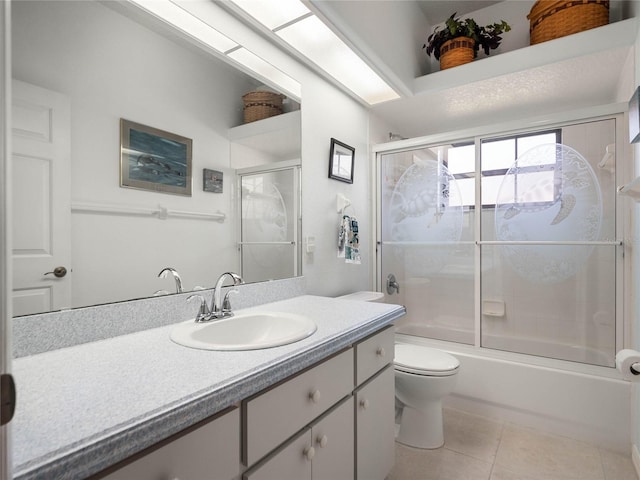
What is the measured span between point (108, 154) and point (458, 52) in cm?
225

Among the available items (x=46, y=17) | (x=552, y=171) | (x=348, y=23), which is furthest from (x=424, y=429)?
(x=46, y=17)

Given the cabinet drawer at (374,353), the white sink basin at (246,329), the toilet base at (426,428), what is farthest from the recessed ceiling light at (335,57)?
the toilet base at (426,428)

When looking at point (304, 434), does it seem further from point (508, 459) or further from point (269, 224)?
point (508, 459)

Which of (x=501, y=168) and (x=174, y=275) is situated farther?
(x=501, y=168)

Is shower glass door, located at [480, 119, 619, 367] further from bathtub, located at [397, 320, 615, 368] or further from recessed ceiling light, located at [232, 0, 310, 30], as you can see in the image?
recessed ceiling light, located at [232, 0, 310, 30]

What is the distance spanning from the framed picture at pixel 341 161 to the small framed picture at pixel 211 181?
0.87 meters

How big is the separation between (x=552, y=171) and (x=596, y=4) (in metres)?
0.91

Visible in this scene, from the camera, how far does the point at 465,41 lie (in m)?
2.33

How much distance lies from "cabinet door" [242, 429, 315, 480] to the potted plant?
2.42 meters

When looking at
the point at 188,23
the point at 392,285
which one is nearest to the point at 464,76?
the point at 392,285

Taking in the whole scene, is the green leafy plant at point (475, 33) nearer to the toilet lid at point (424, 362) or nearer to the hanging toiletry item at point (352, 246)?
the hanging toiletry item at point (352, 246)

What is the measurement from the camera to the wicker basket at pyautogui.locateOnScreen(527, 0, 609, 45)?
6.18ft

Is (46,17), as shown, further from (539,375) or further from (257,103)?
(539,375)

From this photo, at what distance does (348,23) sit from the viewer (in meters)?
1.73
